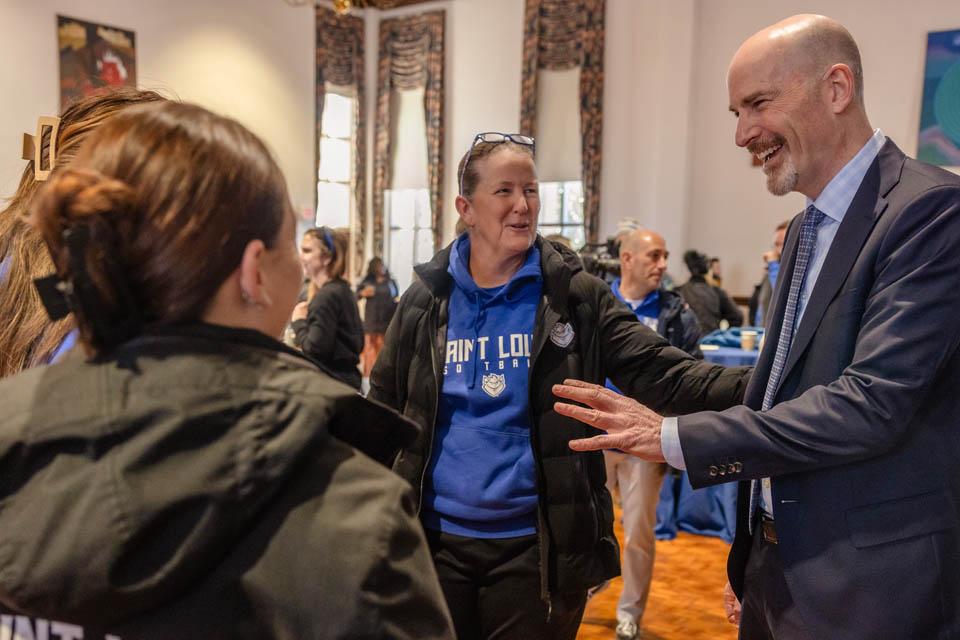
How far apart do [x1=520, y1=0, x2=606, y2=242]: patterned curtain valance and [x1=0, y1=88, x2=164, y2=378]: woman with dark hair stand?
8698 mm

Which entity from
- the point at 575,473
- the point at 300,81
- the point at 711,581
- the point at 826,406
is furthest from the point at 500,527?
the point at 300,81

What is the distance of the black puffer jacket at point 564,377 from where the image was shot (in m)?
1.84

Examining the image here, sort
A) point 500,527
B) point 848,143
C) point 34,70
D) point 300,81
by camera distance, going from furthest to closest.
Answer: point 300,81, point 34,70, point 500,527, point 848,143

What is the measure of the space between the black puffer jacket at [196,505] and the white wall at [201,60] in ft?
22.1

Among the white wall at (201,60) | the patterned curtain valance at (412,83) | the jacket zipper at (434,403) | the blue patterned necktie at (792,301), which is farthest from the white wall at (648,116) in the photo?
the blue patterned necktie at (792,301)

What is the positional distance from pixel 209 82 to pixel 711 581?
28.2 ft

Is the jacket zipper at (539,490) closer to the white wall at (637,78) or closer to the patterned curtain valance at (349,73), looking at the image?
the white wall at (637,78)

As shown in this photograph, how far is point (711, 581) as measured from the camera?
4.11 m

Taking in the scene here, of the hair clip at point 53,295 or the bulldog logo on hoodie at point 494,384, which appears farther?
the bulldog logo on hoodie at point 494,384

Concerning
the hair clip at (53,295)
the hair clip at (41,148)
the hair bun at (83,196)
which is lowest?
the hair clip at (53,295)

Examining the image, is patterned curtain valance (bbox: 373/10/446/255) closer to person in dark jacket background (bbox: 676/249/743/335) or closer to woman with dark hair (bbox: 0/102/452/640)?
person in dark jacket background (bbox: 676/249/743/335)

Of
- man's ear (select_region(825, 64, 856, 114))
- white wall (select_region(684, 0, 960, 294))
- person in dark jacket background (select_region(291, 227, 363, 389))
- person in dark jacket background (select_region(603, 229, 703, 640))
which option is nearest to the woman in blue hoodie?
man's ear (select_region(825, 64, 856, 114))

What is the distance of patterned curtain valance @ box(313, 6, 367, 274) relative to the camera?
438 inches

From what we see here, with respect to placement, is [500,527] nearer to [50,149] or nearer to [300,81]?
[50,149]
